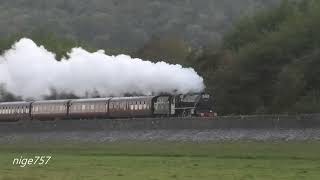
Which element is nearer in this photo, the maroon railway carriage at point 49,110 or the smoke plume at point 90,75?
the smoke plume at point 90,75

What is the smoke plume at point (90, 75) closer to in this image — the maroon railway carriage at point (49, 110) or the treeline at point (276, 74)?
the maroon railway carriage at point (49, 110)

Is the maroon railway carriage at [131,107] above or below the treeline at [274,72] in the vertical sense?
below

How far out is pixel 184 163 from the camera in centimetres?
3791

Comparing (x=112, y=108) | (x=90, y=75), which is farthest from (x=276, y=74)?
(x=90, y=75)

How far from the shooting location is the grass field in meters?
30.5

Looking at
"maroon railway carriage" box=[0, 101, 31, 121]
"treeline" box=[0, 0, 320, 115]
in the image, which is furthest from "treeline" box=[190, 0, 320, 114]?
"maroon railway carriage" box=[0, 101, 31, 121]

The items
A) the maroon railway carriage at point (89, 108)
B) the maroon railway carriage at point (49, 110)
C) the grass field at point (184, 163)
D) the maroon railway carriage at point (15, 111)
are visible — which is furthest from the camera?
the maroon railway carriage at point (15, 111)

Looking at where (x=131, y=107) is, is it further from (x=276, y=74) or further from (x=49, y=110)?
(x=276, y=74)

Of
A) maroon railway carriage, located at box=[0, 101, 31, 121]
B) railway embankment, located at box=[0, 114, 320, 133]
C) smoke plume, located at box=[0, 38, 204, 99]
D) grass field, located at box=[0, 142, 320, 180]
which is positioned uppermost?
smoke plume, located at box=[0, 38, 204, 99]

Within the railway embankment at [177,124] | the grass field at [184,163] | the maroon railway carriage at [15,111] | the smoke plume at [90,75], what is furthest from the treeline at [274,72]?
the grass field at [184,163]

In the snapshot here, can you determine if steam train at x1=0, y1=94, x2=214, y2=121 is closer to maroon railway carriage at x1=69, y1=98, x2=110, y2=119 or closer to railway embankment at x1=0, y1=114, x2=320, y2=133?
maroon railway carriage at x1=69, y1=98, x2=110, y2=119

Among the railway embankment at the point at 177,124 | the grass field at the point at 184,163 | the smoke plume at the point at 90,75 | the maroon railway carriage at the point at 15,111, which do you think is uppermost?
the smoke plume at the point at 90,75

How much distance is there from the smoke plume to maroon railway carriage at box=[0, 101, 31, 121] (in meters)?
1.35

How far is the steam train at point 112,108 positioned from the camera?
204 ft
